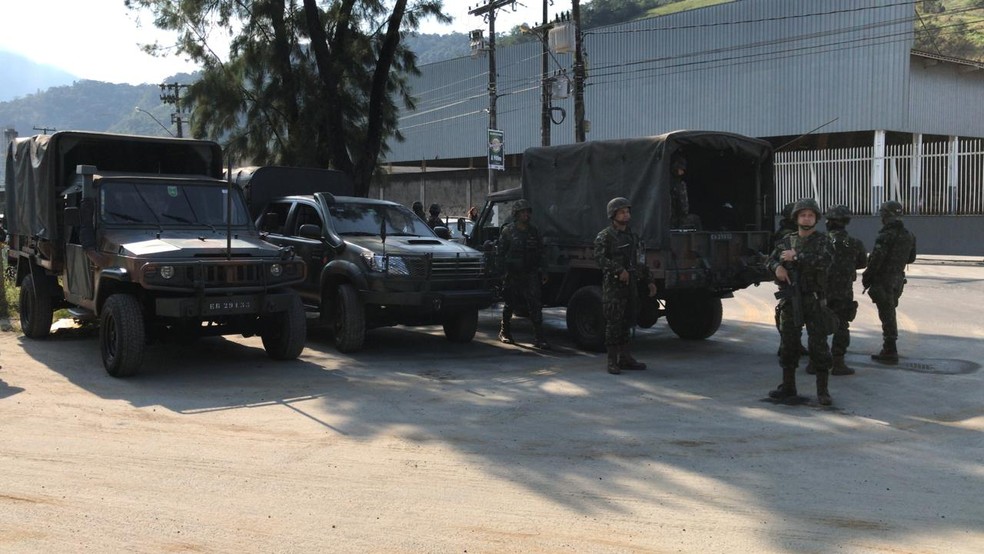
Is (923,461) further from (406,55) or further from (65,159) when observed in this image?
(406,55)

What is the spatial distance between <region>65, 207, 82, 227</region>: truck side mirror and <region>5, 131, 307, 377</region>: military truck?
11mm

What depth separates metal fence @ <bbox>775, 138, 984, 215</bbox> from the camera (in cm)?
2759

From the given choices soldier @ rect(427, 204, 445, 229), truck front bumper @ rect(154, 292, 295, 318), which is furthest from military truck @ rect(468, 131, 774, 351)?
soldier @ rect(427, 204, 445, 229)

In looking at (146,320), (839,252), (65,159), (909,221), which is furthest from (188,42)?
(909,221)

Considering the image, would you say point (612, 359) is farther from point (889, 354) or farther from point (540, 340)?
point (889, 354)

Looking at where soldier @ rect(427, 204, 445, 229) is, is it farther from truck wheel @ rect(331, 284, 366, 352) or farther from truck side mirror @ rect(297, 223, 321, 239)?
truck wheel @ rect(331, 284, 366, 352)

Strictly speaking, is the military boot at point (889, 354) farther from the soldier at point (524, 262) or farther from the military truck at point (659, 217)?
the soldier at point (524, 262)

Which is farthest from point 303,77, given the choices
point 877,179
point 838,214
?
point 877,179

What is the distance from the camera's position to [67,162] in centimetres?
1062

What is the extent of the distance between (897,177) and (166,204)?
26.0 meters

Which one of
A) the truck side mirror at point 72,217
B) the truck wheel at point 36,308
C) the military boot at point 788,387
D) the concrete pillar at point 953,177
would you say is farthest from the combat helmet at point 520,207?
the concrete pillar at point 953,177

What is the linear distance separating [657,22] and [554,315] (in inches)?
1067

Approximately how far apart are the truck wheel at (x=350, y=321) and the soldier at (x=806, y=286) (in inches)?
184

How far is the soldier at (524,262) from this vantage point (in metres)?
10.5
